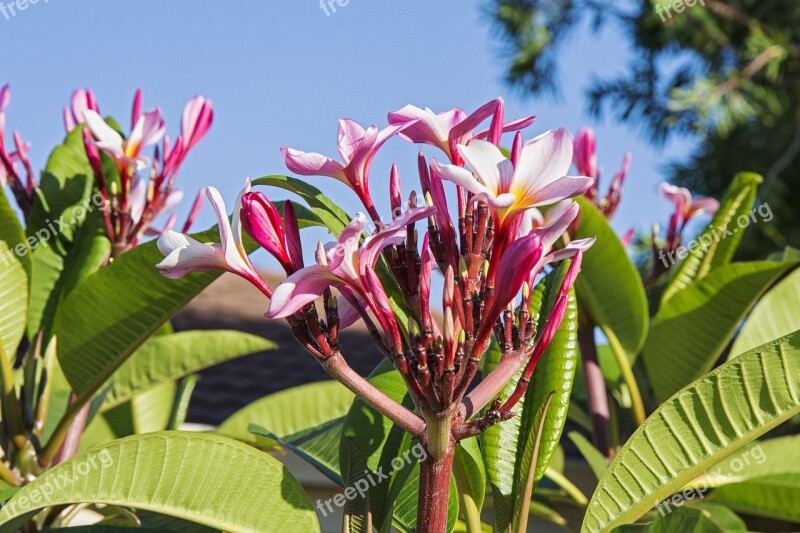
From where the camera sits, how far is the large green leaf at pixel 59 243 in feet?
4.25

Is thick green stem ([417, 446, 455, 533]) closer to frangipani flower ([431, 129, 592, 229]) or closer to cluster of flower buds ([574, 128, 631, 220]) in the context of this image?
frangipani flower ([431, 129, 592, 229])

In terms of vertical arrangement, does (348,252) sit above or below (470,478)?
above

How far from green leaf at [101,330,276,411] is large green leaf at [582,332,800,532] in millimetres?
839

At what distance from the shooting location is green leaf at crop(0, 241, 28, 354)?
1.12 m

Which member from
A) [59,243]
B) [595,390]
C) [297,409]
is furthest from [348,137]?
[297,409]

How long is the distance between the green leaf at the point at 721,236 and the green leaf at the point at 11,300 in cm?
94

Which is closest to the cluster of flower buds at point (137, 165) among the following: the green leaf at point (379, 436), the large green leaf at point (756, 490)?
the green leaf at point (379, 436)

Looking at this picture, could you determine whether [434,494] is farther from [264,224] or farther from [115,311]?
[115,311]

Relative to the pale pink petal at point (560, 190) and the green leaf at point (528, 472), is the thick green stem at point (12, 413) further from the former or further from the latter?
the pale pink petal at point (560, 190)

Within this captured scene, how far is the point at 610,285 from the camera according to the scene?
129 cm

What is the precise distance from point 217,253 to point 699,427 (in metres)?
0.47

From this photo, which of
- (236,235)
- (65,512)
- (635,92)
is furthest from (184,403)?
(635,92)

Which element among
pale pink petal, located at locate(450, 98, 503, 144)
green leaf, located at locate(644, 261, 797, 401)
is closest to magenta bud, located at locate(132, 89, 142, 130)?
pale pink petal, located at locate(450, 98, 503, 144)

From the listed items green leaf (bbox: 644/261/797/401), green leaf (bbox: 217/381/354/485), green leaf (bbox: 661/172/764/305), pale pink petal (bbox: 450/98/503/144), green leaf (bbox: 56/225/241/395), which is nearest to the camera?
pale pink petal (bbox: 450/98/503/144)
